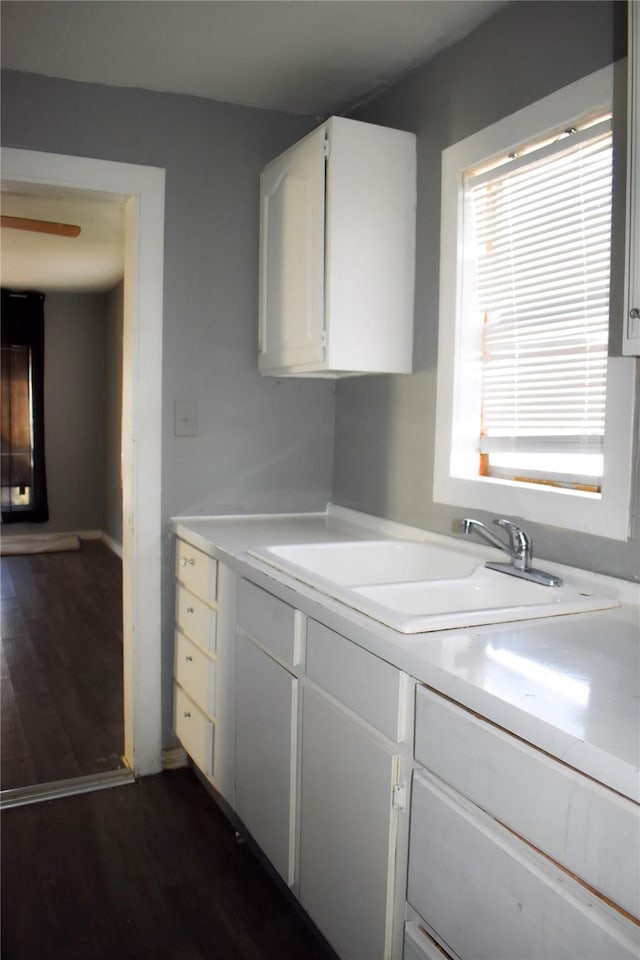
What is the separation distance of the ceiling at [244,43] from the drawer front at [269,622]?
Answer: 4.95 ft

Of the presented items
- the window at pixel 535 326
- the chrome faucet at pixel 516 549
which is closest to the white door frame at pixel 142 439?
the window at pixel 535 326

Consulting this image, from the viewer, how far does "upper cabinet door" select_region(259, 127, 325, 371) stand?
2.29 meters

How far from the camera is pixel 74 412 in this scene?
7.61 m

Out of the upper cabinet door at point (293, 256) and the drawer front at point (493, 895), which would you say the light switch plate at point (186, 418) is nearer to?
the upper cabinet door at point (293, 256)

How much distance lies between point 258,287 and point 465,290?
0.87 meters

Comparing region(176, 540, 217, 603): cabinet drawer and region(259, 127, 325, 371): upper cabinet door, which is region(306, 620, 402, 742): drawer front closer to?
region(176, 540, 217, 603): cabinet drawer

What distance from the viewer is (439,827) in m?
1.27

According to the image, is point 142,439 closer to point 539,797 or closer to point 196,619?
point 196,619

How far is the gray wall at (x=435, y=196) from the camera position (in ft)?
5.80

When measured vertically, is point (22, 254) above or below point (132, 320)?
above

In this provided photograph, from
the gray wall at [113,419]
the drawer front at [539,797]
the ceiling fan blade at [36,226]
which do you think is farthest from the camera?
the gray wall at [113,419]

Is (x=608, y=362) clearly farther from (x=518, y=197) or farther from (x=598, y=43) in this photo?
(x=598, y=43)

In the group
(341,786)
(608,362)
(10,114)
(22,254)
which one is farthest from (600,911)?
(22,254)

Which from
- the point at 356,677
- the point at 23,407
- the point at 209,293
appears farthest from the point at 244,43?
the point at 23,407
